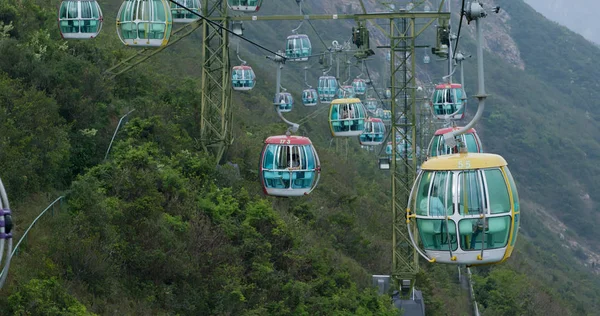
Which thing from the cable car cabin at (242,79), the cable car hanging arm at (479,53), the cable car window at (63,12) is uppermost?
the cable car window at (63,12)

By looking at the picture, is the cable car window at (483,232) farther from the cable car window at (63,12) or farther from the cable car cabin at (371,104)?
the cable car cabin at (371,104)

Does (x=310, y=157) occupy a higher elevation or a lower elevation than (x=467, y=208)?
lower

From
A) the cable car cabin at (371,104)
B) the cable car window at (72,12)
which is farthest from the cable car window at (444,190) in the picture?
the cable car cabin at (371,104)

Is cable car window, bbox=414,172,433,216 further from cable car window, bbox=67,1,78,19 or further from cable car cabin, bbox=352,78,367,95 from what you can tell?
cable car cabin, bbox=352,78,367,95

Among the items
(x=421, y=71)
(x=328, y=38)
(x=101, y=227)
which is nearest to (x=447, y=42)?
(x=101, y=227)

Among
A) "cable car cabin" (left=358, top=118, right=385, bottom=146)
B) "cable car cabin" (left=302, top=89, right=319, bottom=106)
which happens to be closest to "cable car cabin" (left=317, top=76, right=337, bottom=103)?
"cable car cabin" (left=302, top=89, right=319, bottom=106)

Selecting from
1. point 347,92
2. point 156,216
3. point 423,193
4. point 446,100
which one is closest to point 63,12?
point 156,216

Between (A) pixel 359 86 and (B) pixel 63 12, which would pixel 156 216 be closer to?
(B) pixel 63 12
